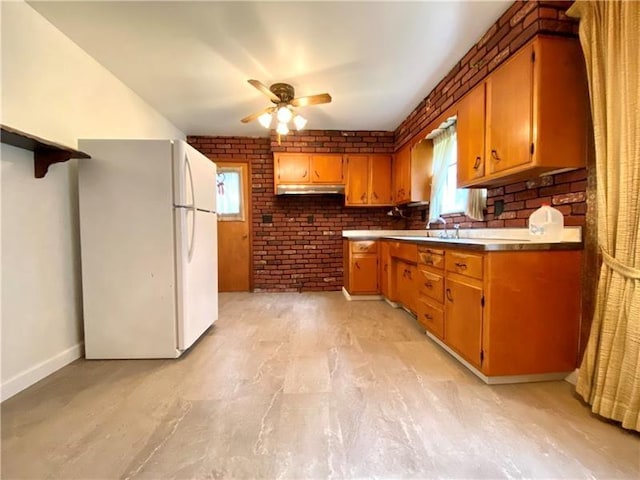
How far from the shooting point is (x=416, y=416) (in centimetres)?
141

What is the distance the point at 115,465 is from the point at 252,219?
11.6 feet

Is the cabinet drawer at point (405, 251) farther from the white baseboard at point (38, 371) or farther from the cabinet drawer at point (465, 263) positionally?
the white baseboard at point (38, 371)

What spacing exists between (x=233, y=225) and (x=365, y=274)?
2183 millimetres

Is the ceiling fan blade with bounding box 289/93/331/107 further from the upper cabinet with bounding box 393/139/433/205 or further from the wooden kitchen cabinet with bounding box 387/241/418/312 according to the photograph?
the wooden kitchen cabinet with bounding box 387/241/418/312

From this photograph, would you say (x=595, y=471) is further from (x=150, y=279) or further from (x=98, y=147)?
(x=98, y=147)

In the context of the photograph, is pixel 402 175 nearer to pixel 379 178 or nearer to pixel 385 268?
pixel 379 178

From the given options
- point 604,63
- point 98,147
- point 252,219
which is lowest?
point 252,219

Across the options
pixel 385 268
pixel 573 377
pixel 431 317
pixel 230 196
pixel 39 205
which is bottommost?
pixel 573 377

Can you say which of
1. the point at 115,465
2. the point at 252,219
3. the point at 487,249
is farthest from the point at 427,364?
the point at 252,219

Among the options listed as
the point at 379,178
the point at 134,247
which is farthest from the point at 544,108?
the point at 134,247

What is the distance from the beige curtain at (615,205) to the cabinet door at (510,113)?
276 millimetres

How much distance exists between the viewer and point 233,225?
14.5 ft

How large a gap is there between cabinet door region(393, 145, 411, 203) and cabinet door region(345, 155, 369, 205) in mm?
438

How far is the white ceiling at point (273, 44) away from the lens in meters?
1.86
